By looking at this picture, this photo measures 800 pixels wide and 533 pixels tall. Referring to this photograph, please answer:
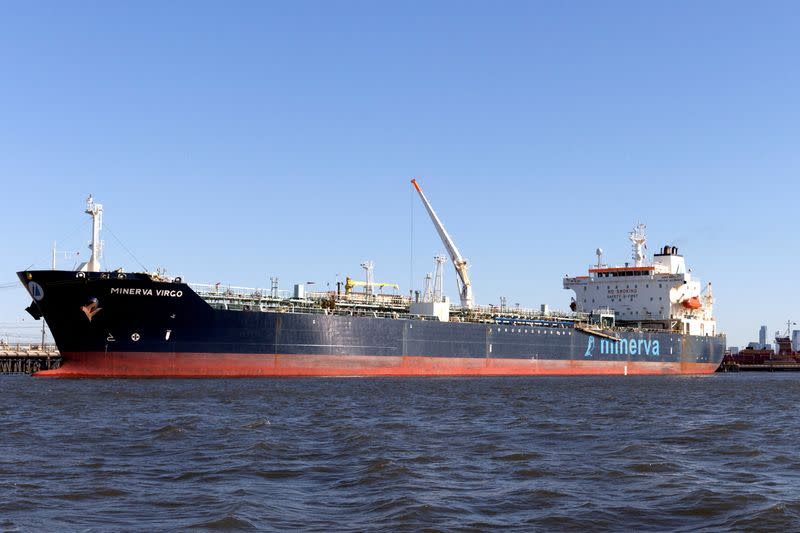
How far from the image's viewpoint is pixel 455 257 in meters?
62.2

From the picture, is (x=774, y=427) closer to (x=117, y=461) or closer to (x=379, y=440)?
(x=379, y=440)

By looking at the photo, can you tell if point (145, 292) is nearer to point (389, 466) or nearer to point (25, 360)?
point (389, 466)

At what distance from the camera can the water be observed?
437 inches

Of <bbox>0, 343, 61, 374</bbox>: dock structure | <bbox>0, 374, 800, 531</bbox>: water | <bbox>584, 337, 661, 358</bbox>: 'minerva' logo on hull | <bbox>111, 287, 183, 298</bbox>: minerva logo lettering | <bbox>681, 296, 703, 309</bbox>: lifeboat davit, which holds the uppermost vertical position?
<bbox>681, 296, 703, 309</bbox>: lifeboat davit

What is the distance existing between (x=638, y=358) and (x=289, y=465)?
166 ft

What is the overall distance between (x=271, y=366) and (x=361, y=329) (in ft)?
17.6

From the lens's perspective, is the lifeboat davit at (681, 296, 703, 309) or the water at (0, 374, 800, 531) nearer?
the water at (0, 374, 800, 531)

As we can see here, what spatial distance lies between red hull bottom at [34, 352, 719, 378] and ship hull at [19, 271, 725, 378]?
44 mm

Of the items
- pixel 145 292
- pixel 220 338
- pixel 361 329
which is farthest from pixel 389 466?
pixel 361 329

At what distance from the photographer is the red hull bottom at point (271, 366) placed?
125 feet

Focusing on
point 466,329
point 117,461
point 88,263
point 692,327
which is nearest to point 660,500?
point 117,461

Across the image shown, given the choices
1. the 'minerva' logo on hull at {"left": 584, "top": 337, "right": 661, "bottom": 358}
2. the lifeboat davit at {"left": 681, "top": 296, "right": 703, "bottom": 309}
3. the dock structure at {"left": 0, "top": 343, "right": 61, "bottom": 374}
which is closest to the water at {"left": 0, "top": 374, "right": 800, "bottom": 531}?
the 'minerva' logo on hull at {"left": 584, "top": 337, "right": 661, "bottom": 358}

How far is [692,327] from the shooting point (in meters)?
68.6

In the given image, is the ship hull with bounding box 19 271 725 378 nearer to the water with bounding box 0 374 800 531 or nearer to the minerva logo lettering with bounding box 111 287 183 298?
the minerva logo lettering with bounding box 111 287 183 298
